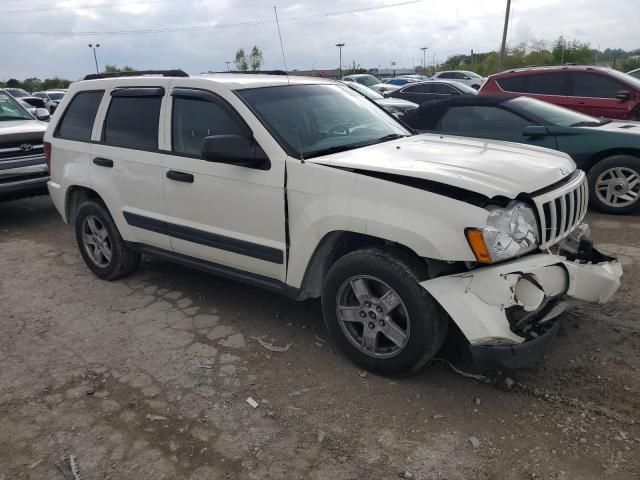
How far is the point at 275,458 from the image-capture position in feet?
8.76

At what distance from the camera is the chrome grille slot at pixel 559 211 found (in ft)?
9.76

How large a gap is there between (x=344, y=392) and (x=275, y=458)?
0.65 m

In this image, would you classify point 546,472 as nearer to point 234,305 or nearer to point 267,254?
point 267,254

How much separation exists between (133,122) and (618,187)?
5.42 metres

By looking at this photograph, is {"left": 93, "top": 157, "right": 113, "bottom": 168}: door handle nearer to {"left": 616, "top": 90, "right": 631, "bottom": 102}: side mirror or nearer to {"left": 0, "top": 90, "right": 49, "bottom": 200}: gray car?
{"left": 0, "top": 90, "right": 49, "bottom": 200}: gray car

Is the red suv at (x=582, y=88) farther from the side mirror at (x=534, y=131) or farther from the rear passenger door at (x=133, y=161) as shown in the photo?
the rear passenger door at (x=133, y=161)

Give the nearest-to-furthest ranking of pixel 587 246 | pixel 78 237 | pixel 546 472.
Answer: pixel 546 472 → pixel 587 246 → pixel 78 237

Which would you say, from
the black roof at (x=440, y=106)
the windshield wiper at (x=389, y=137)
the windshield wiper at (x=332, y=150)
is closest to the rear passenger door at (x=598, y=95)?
the black roof at (x=440, y=106)

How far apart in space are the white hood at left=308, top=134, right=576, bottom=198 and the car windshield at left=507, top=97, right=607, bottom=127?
319cm

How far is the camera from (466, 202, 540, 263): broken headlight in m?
2.73

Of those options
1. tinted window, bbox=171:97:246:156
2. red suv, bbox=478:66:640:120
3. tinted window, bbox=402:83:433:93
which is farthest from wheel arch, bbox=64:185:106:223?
tinted window, bbox=402:83:433:93

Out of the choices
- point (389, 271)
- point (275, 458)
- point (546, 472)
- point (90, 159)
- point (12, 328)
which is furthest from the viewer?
point (90, 159)

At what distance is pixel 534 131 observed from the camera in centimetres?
646

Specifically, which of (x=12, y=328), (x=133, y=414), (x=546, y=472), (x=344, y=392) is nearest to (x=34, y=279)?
(x=12, y=328)
